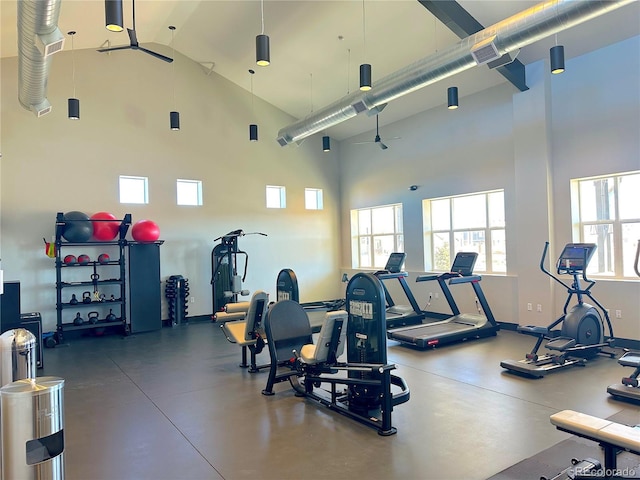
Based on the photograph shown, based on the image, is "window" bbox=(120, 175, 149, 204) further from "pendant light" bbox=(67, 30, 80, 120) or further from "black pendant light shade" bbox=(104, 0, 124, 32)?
"black pendant light shade" bbox=(104, 0, 124, 32)

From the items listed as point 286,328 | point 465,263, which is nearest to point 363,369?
→ point 286,328

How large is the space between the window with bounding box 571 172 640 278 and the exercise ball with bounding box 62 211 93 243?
8.13 m

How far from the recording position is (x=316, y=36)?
755cm

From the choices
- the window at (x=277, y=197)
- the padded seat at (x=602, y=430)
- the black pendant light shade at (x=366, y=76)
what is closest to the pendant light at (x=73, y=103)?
the window at (x=277, y=197)

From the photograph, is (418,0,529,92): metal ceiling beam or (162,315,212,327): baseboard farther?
(162,315,212,327): baseboard

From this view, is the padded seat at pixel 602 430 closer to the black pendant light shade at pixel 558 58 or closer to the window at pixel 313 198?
the black pendant light shade at pixel 558 58

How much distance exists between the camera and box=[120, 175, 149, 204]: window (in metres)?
8.84

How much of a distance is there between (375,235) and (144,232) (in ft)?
17.8

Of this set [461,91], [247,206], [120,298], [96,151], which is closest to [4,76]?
[96,151]

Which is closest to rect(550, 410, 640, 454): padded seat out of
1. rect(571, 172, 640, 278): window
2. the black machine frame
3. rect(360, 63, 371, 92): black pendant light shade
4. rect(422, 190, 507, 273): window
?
the black machine frame

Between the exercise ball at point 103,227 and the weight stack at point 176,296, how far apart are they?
5.09 ft

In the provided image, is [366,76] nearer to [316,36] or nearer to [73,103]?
[316,36]

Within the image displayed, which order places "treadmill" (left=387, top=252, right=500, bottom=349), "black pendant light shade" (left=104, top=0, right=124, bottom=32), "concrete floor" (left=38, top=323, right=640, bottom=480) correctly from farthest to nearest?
"treadmill" (left=387, top=252, right=500, bottom=349) → "black pendant light shade" (left=104, top=0, right=124, bottom=32) → "concrete floor" (left=38, top=323, right=640, bottom=480)

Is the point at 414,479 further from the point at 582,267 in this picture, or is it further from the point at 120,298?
the point at 120,298
